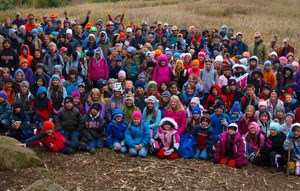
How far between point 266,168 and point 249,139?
0.70 metres

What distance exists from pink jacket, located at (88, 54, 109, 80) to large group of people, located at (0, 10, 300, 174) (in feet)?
0.09

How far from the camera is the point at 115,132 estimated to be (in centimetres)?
844

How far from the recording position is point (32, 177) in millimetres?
6555

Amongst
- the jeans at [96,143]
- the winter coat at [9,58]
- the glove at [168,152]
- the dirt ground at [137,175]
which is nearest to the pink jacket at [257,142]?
the dirt ground at [137,175]

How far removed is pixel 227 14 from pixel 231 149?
887 inches

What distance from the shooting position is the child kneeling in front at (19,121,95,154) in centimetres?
785

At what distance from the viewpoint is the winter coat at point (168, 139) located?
26.6 ft

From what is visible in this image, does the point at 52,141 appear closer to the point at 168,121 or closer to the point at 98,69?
the point at 168,121

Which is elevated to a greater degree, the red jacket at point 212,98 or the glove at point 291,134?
the red jacket at point 212,98

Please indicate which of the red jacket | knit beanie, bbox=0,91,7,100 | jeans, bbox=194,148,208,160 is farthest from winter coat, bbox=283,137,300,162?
knit beanie, bbox=0,91,7,100

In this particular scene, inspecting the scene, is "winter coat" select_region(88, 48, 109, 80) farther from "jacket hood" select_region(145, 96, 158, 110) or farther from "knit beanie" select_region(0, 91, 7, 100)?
"knit beanie" select_region(0, 91, 7, 100)

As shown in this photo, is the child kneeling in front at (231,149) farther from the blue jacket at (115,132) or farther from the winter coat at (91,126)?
the winter coat at (91,126)

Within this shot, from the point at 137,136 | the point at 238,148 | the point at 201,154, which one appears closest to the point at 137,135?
the point at 137,136

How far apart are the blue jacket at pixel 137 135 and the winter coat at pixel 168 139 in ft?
0.82
